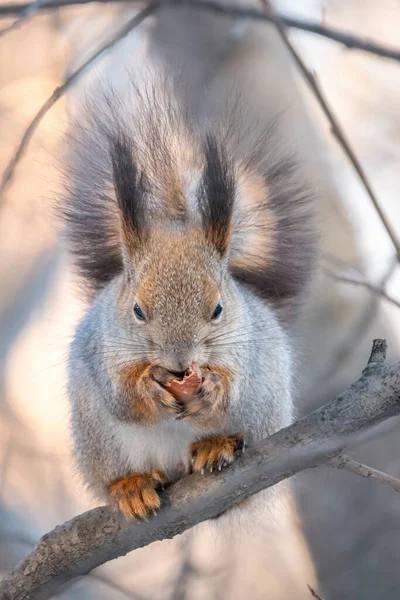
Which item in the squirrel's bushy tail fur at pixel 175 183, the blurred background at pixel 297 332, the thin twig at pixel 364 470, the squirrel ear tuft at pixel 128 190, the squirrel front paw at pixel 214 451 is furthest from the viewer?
the blurred background at pixel 297 332

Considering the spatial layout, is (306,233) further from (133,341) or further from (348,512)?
(348,512)

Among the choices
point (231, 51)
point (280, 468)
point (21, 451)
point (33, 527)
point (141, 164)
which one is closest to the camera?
point (280, 468)

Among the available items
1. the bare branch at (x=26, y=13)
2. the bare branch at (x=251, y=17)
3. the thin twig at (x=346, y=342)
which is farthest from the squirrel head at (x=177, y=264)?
the thin twig at (x=346, y=342)

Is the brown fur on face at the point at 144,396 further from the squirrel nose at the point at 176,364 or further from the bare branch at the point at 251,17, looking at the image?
the bare branch at the point at 251,17

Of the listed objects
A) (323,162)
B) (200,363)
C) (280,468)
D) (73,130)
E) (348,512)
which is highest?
(73,130)

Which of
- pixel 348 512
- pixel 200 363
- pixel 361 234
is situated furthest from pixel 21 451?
pixel 200 363

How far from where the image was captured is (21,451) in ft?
10.3

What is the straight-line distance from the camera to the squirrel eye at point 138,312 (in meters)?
1.53

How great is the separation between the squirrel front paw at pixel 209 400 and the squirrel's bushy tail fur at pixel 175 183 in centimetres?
36

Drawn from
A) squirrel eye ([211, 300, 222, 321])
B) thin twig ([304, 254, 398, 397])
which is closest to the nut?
squirrel eye ([211, 300, 222, 321])

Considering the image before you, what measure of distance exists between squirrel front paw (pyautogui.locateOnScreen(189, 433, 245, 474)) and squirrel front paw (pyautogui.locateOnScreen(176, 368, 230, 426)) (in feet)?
0.14

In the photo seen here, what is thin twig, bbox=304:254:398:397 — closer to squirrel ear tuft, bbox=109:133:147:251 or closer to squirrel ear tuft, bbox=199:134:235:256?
squirrel ear tuft, bbox=199:134:235:256

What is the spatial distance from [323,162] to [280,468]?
1212mm

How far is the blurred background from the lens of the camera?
2.22m
